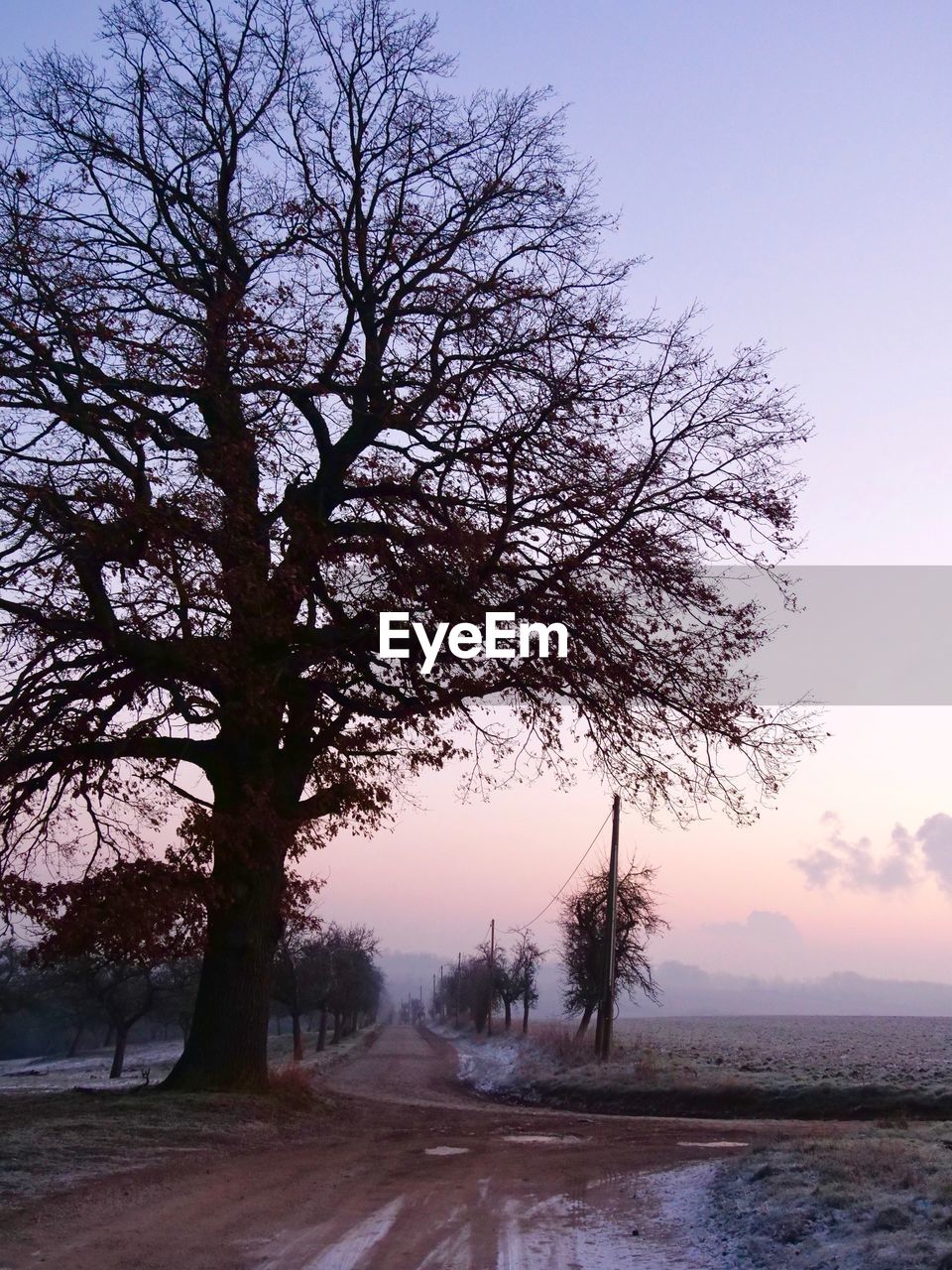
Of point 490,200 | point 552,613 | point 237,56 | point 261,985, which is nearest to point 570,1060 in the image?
point 261,985

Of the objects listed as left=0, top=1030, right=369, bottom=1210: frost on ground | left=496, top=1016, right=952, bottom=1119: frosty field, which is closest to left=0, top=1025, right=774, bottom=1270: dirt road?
left=0, top=1030, right=369, bottom=1210: frost on ground

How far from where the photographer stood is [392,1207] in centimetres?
880

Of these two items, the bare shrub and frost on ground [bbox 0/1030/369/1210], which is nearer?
frost on ground [bbox 0/1030/369/1210]

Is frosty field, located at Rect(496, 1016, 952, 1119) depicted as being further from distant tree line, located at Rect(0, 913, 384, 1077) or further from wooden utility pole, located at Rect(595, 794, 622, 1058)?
distant tree line, located at Rect(0, 913, 384, 1077)

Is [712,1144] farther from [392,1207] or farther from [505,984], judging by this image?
[505,984]

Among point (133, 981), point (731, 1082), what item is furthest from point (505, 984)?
point (731, 1082)

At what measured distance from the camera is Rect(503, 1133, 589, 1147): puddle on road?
12.8 meters

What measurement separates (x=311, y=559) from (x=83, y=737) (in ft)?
11.8

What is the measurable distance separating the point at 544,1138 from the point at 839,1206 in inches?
231

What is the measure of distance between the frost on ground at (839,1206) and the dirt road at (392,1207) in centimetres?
44

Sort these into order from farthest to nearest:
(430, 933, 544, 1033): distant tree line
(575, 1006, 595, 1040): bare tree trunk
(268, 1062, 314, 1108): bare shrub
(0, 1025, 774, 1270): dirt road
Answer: (430, 933, 544, 1033): distant tree line
(575, 1006, 595, 1040): bare tree trunk
(268, 1062, 314, 1108): bare shrub
(0, 1025, 774, 1270): dirt road

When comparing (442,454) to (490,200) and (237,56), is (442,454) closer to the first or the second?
(490,200)

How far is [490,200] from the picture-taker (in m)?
17.2

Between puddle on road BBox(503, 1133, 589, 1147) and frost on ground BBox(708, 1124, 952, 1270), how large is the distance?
296cm
